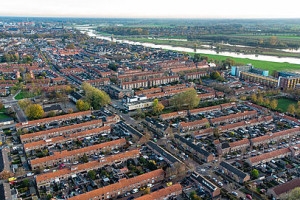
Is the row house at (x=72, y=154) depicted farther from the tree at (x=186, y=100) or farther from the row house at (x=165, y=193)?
the tree at (x=186, y=100)

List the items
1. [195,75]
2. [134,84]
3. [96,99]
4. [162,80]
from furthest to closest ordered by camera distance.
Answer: [195,75] → [162,80] → [134,84] → [96,99]

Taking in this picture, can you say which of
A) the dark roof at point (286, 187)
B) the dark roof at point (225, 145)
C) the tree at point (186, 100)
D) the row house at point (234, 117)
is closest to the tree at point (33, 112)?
the tree at point (186, 100)

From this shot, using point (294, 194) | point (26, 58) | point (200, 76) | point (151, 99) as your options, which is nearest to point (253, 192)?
point (294, 194)

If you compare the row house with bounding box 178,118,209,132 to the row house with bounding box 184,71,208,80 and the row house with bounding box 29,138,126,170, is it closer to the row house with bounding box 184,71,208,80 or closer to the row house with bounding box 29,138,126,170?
the row house with bounding box 29,138,126,170

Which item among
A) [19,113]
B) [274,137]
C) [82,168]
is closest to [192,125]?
[274,137]

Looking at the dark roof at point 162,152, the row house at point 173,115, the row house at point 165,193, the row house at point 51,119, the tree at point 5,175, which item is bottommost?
the tree at point 5,175

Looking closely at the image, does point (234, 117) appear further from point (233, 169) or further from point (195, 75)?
point (195, 75)

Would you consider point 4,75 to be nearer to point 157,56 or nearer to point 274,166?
point 157,56
